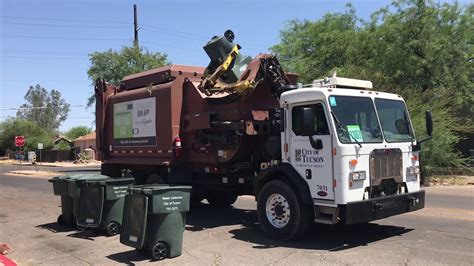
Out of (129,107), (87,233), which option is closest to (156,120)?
(129,107)

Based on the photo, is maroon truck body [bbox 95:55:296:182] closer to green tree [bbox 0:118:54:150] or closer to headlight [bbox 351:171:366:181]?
headlight [bbox 351:171:366:181]

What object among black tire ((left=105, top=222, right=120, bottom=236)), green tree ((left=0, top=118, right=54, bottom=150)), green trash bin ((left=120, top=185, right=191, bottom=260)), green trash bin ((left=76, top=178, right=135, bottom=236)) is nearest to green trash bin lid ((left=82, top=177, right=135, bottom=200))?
green trash bin ((left=76, top=178, right=135, bottom=236))

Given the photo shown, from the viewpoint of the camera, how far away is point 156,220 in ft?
24.4

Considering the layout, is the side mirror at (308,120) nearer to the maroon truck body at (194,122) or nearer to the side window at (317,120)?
the side window at (317,120)

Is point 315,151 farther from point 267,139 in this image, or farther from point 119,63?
point 119,63

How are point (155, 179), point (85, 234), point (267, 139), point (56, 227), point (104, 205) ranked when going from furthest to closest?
point (155, 179)
point (56, 227)
point (267, 139)
point (85, 234)
point (104, 205)

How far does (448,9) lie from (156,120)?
62.6 feet

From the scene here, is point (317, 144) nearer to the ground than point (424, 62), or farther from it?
nearer to the ground

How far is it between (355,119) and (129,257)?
4.21 metres

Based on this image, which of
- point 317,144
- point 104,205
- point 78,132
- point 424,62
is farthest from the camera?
point 78,132

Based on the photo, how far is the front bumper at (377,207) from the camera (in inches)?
298

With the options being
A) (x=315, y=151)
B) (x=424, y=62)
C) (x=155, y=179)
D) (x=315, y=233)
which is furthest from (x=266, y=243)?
(x=424, y=62)

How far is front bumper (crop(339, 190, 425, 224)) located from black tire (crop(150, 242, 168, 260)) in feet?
9.03

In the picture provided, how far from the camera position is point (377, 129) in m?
8.38
